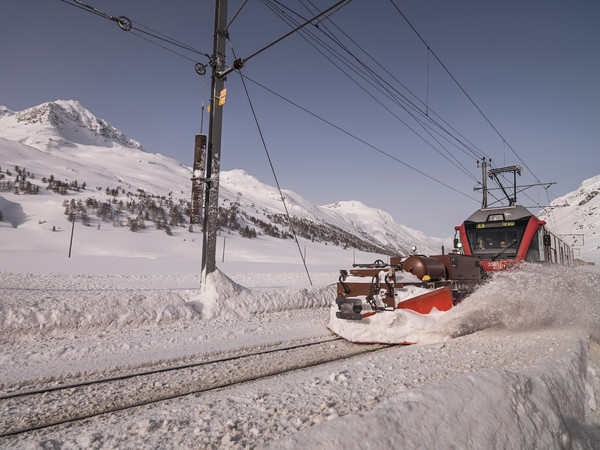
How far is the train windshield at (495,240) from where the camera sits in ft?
34.7

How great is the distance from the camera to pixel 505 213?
1109 centimetres

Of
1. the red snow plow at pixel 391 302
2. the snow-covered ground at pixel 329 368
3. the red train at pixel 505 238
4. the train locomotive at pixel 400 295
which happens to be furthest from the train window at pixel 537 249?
the red snow plow at pixel 391 302

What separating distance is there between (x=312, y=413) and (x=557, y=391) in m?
2.52

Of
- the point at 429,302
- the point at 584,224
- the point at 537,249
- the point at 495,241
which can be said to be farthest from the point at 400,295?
the point at 584,224

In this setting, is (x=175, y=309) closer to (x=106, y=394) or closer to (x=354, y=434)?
(x=106, y=394)

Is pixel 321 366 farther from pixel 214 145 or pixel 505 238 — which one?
pixel 505 238

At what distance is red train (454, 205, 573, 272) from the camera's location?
10.3 metres

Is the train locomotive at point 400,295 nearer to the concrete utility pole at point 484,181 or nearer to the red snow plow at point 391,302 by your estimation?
the red snow plow at point 391,302

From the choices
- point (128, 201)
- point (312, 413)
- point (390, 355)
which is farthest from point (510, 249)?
point (128, 201)

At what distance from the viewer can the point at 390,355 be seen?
5.01 meters

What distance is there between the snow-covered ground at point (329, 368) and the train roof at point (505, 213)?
2164 millimetres

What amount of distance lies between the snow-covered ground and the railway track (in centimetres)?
27

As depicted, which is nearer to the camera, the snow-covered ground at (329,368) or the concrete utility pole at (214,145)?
the snow-covered ground at (329,368)

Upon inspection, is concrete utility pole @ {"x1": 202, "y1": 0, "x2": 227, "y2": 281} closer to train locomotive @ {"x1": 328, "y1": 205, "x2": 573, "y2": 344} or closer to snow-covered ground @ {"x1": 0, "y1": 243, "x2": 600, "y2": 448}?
snow-covered ground @ {"x1": 0, "y1": 243, "x2": 600, "y2": 448}
